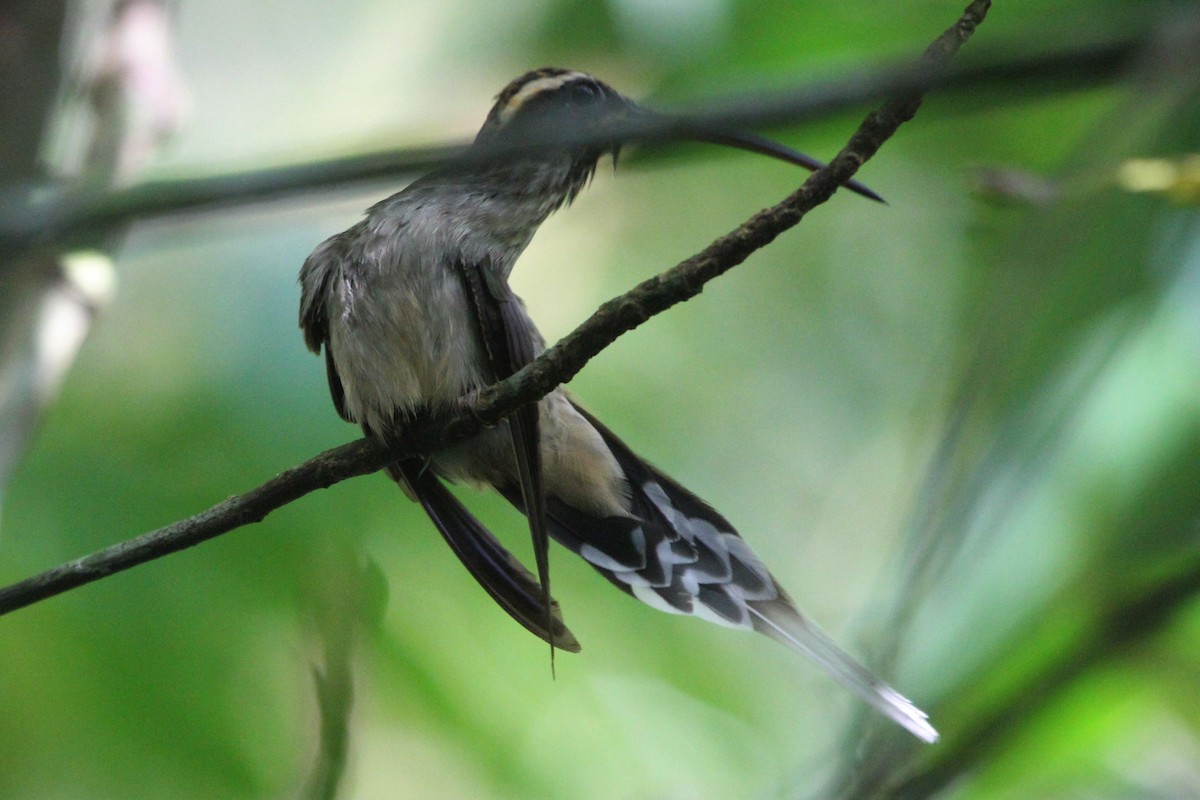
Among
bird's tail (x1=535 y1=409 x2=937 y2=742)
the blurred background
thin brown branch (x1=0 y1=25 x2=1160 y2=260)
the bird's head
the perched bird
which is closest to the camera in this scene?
thin brown branch (x1=0 y1=25 x2=1160 y2=260)

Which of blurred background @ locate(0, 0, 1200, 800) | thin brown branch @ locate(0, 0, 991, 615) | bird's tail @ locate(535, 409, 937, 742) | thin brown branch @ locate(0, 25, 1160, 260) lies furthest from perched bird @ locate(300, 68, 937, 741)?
thin brown branch @ locate(0, 25, 1160, 260)

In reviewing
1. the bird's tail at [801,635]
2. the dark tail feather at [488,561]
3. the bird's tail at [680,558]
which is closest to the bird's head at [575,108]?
the bird's tail at [680,558]

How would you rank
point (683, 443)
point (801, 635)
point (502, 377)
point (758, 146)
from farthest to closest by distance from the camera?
point (683, 443) < point (801, 635) < point (502, 377) < point (758, 146)

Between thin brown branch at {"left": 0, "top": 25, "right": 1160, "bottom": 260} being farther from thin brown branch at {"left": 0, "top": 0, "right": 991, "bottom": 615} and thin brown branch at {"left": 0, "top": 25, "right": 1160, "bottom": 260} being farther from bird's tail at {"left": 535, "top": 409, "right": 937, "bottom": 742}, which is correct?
bird's tail at {"left": 535, "top": 409, "right": 937, "bottom": 742}

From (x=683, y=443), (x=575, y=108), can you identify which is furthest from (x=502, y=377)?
(x=683, y=443)

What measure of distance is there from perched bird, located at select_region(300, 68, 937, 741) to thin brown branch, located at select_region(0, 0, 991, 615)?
135mm

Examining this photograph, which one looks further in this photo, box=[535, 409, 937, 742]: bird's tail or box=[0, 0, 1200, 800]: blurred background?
box=[535, 409, 937, 742]: bird's tail

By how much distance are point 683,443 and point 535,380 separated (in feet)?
13.1

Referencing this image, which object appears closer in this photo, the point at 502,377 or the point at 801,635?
the point at 502,377

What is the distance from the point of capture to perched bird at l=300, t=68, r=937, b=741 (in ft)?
8.72

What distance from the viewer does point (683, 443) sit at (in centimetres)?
612

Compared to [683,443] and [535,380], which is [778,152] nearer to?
[535,380]

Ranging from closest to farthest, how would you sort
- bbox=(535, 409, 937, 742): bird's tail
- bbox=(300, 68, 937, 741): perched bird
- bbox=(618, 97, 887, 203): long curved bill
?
bbox=(618, 97, 887, 203): long curved bill, bbox=(300, 68, 937, 741): perched bird, bbox=(535, 409, 937, 742): bird's tail

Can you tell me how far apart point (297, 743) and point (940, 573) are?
353 cm
